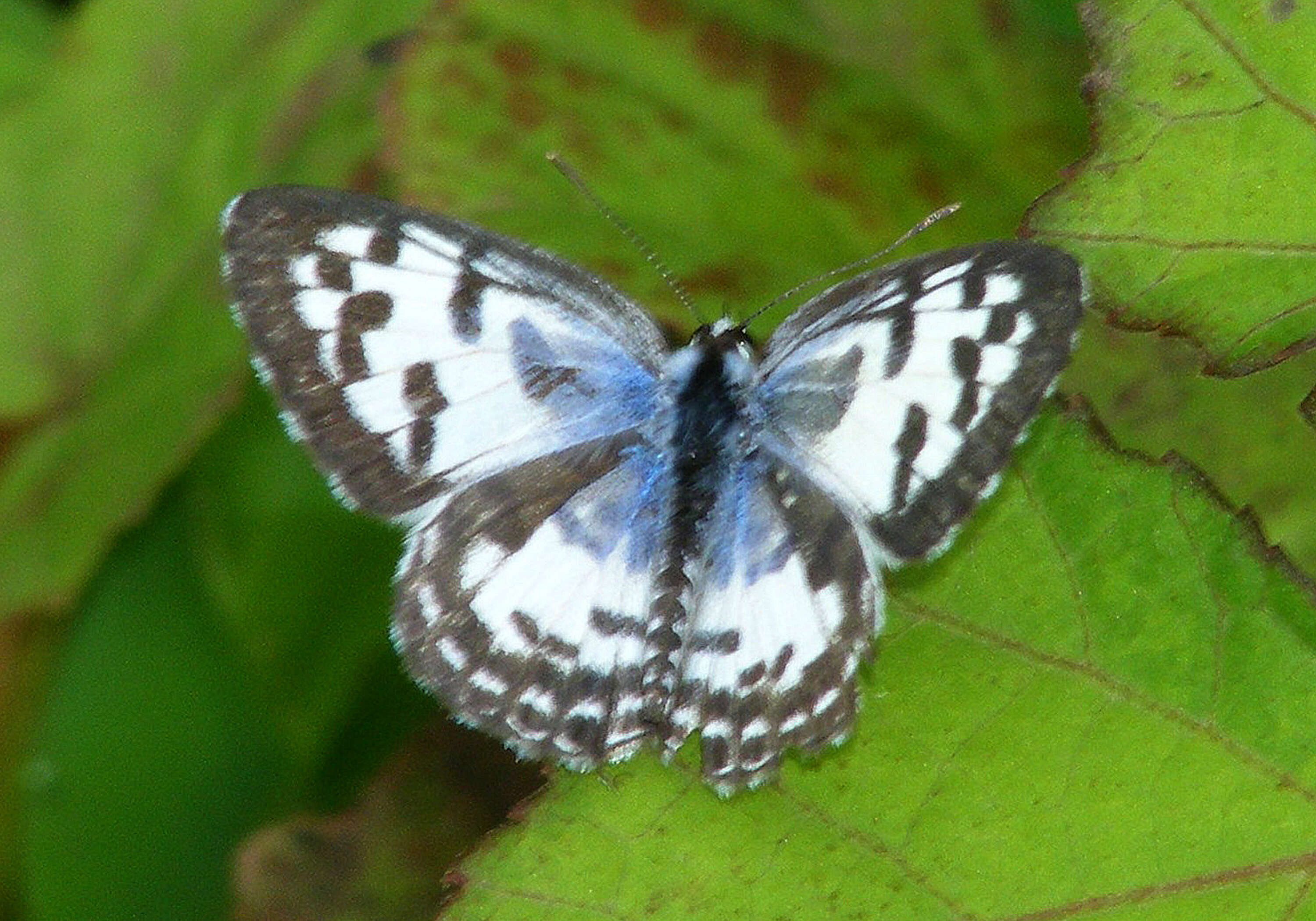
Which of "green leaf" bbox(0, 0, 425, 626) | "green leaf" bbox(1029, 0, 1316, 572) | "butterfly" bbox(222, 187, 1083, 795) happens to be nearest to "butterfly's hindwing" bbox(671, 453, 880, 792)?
"butterfly" bbox(222, 187, 1083, 795)

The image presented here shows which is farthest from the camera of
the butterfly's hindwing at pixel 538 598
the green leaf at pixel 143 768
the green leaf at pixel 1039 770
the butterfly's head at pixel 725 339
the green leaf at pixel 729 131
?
the green leaf at pixel 143 768

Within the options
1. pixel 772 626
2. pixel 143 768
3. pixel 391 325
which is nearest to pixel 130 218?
pixel 143 768

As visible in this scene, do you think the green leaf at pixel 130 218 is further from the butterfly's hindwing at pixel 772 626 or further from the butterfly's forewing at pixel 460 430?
the butterfly's hindwing at pixel 772 626

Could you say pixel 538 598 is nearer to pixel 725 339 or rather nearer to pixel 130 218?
pixel 725 339

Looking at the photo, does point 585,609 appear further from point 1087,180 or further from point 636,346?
point 1087,180

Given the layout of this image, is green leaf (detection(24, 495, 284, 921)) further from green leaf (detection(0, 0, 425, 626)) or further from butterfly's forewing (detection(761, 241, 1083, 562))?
butterfly's forewing (detection(761, 241, 1083, 562))

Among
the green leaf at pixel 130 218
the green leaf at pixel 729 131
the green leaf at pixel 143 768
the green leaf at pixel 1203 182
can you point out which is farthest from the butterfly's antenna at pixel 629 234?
the green leaf at pixel 143 768
